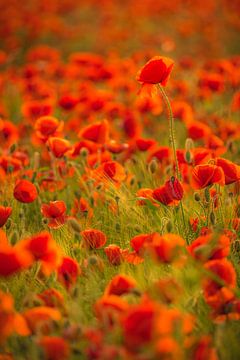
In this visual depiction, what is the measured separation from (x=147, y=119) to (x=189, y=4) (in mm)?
5329

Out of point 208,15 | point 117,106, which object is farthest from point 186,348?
point 208,15

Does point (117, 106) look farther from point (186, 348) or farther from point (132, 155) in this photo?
point (186, 348)

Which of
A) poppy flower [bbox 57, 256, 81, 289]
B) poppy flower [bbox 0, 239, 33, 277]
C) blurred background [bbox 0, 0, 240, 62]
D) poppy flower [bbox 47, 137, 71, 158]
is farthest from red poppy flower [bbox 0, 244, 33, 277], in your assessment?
blurred background [bbox 0, 0, 240, 62]

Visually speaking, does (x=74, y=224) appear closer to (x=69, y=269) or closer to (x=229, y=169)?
(x=69, y=269)

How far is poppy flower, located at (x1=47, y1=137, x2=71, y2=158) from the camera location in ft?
6.64

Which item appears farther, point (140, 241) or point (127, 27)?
point (127, 27)

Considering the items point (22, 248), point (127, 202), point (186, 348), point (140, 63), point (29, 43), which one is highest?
point (22, 248)

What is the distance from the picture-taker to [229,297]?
1.23 meters

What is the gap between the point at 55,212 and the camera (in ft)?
5.57

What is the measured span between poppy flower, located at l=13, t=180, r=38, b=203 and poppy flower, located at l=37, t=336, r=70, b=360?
76 centimetres

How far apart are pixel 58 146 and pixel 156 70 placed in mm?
562

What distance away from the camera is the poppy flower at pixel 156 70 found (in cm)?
164

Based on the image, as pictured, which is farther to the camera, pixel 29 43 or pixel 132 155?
pixel 29 43

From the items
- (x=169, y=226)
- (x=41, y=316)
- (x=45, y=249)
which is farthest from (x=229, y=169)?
(x=41, y=316)
